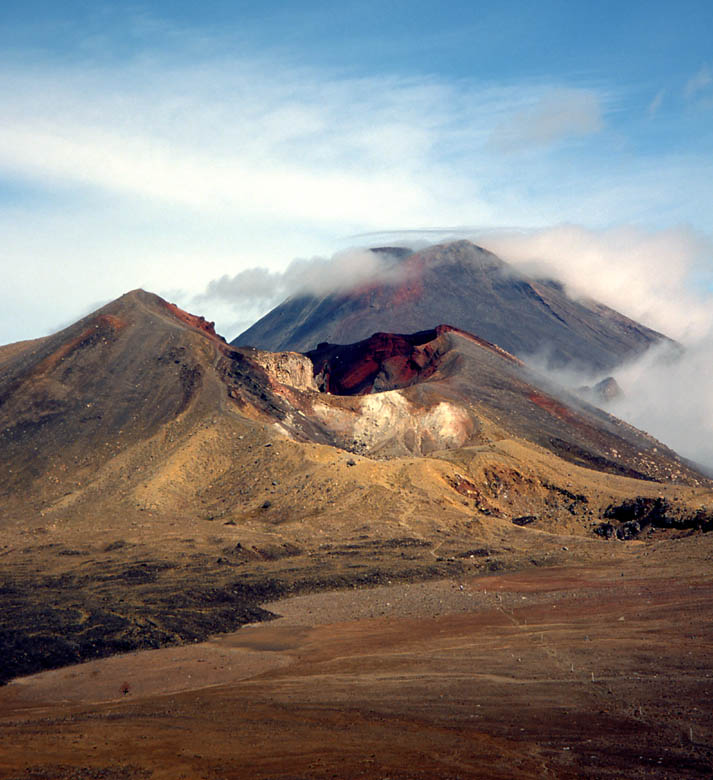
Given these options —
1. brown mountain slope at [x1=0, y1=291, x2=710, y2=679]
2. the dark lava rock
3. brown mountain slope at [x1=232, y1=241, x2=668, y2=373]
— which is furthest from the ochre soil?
brown mountain slope at [x1=232, y1=241, x2=668, y2=373]

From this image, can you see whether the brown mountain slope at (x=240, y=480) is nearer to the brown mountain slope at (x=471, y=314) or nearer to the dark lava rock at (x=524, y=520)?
the dark lava rock at (x=524, y=520)

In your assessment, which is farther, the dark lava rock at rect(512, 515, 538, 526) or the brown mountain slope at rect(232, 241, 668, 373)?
the brown mountain slope at rect(232, 241, 668, 373)

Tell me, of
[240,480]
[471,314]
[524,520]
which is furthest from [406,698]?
[471,314]

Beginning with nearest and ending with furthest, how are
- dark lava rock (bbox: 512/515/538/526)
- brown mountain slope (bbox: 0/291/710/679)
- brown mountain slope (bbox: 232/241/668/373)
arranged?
brown mountain slope (bbox: 0/291/710/679)
dark lava rock (bbox: 512/515/538/526)
brown mountain slope (bbox: 232/241/668/373)

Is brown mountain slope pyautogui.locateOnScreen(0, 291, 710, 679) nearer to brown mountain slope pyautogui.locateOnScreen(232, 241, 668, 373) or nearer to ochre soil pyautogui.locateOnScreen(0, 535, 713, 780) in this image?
ochre soil pyautogui.locateOnScreen(0, 535, 713, 780)

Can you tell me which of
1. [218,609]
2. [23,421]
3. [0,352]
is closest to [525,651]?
[218,609]

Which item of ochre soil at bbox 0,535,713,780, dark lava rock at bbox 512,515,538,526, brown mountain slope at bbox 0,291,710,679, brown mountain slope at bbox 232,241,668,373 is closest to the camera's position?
ochre soil at bbox 0,535,713,780

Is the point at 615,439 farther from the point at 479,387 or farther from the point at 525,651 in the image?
the point at 525,651

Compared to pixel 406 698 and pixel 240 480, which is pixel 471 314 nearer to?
pixel 240 480
